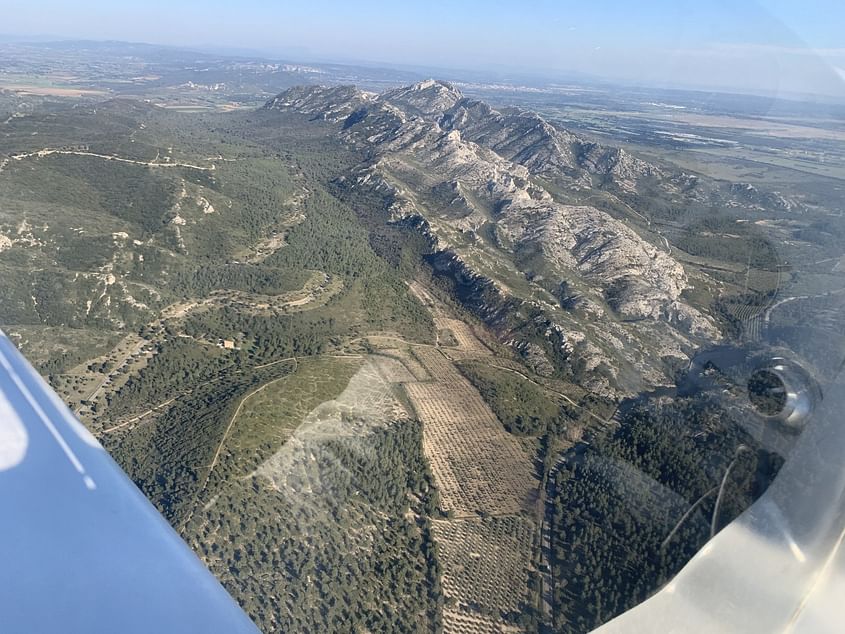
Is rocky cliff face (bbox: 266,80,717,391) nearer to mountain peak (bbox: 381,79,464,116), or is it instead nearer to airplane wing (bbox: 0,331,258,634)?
mountain peak (bbox: 381,79,464,116)

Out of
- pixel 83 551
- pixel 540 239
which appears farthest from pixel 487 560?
pixel 540 239

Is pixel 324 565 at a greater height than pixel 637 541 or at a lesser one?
lesser

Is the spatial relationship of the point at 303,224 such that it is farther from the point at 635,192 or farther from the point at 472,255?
the point at 635,192

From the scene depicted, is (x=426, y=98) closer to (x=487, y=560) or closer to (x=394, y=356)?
(x=394, y=356)

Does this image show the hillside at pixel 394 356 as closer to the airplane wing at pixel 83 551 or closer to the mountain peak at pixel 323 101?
the airplane wing at pixel 83 551

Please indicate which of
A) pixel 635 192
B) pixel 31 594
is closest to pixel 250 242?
pixel 635 192

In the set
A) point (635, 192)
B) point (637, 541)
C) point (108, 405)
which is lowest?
point (108, 405)
